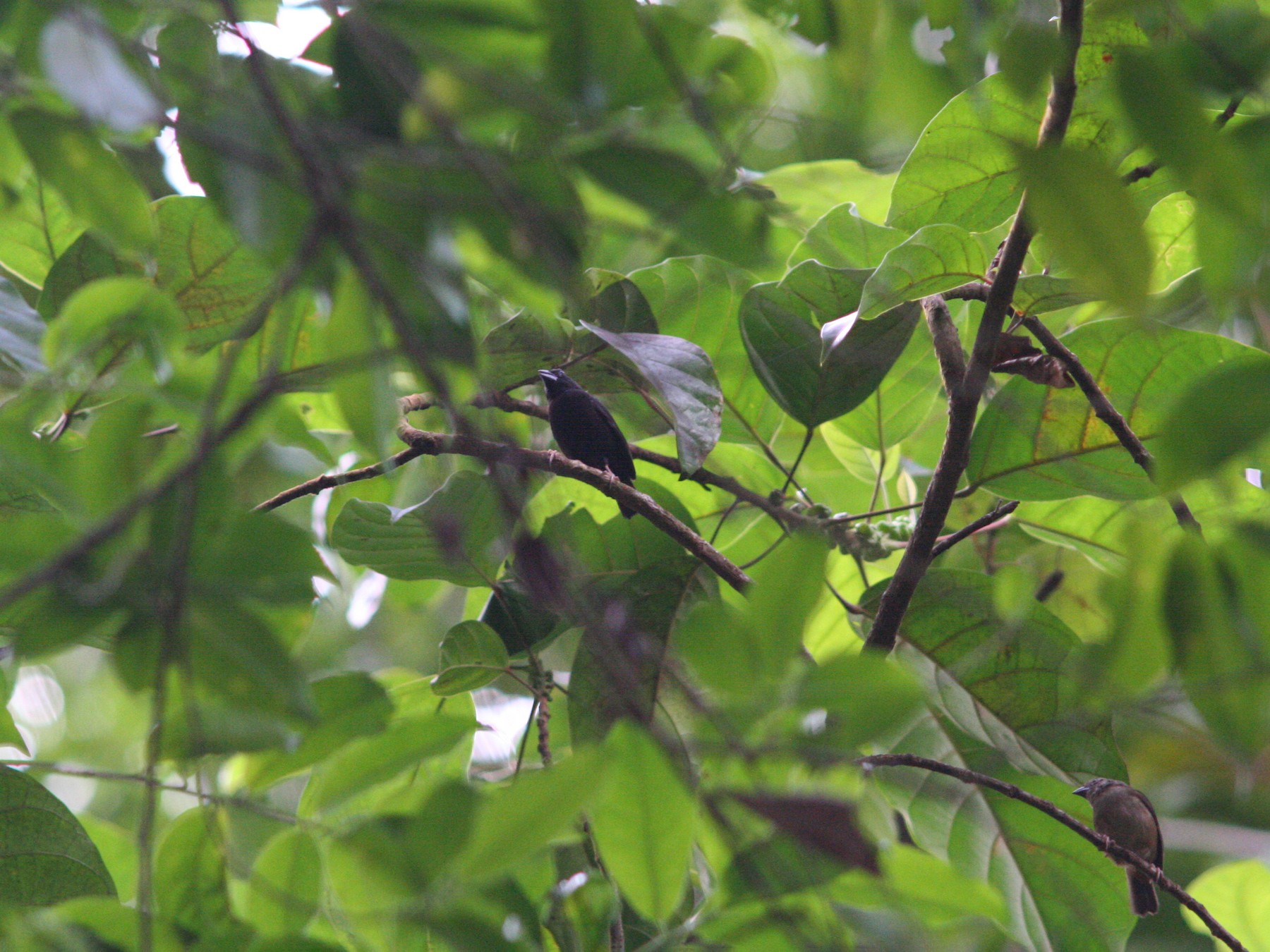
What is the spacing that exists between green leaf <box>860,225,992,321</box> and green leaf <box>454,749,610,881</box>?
0.81 m

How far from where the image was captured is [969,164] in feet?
4.50

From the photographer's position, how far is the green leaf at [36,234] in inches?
62.7

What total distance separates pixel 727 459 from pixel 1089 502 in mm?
624

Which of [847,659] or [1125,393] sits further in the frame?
[1125,393]

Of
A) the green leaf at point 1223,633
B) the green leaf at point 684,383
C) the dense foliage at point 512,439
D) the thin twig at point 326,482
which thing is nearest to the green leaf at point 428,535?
the thin twig at point 326,482

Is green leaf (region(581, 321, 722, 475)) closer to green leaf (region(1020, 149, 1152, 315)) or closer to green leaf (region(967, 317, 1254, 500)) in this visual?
green leaf (region(967, 317, 1254, 500))

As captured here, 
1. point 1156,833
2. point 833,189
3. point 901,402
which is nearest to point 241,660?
point 901,402

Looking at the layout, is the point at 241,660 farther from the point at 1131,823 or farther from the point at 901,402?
the point at 1131,823

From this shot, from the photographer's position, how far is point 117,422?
26.3 inches

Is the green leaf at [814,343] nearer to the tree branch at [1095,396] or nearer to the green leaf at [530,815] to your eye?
the tree branch at [1095,396]

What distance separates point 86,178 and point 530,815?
0.54 m

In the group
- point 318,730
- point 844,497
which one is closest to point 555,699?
point 844,497

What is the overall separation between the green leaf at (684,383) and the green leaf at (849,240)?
0.39m

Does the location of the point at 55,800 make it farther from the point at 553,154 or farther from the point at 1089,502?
the point at 1089,502
